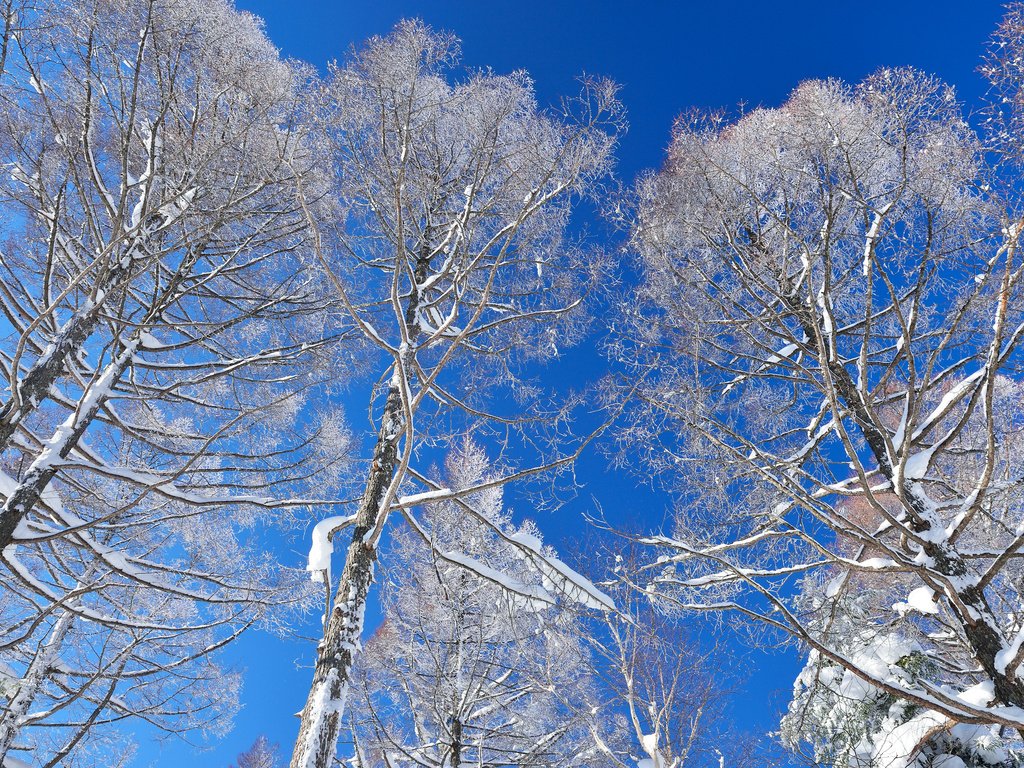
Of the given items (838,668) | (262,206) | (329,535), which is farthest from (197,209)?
(838,668)

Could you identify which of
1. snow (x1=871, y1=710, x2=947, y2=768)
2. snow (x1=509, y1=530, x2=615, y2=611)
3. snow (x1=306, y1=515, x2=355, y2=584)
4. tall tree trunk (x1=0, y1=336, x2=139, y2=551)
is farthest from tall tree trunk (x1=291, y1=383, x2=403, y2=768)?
snow (x1=871, y1=710, x2=947, y2=768)

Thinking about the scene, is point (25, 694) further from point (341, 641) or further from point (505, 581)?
point (505, 581)

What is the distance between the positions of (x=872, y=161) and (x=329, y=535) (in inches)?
214

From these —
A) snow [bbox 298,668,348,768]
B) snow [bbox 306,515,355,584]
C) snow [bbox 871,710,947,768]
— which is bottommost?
snow [bbox 298,668,348,768]

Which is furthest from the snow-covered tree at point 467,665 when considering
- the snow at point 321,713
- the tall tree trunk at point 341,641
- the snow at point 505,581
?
the snow at point 321,713

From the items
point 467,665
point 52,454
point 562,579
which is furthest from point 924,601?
point 52,454

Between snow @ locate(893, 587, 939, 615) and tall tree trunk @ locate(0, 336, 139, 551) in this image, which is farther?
snow @ locate(893, 587, 939, 615)

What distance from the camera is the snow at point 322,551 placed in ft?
10.8

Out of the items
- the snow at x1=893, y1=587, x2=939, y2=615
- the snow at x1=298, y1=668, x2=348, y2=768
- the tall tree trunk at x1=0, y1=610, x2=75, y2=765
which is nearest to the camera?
the snow at x1=298, y1=668, x2=348, y2=768

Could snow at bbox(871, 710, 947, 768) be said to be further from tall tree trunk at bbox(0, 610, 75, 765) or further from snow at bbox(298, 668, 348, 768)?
tall tree trunk at bbox(0, 610, 75, 765)

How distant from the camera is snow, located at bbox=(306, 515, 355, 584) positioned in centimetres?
330

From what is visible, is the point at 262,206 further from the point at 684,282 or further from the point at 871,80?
the point at 871,80

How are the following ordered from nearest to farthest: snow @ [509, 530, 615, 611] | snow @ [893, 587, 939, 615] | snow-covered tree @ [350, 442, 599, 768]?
1. snow @ [893, 587, 939, 615]
2. snow @ [509, 530, 615, 611]
3. snow-covered tree @ [350, 442, 599, 768]

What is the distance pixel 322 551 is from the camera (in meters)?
3.38
